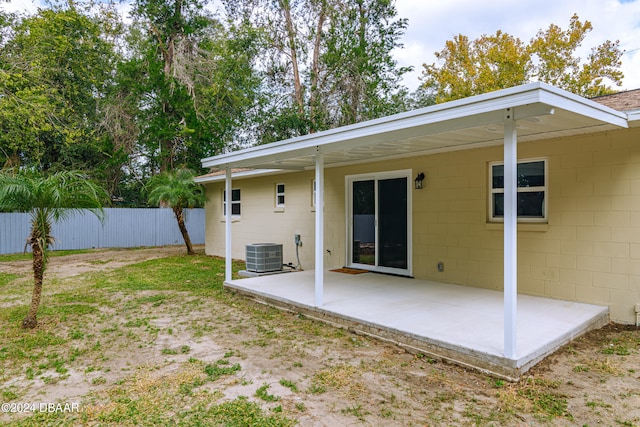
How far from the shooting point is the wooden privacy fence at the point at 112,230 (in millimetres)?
14773

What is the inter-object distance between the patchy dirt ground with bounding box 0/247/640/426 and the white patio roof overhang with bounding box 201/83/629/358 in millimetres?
539

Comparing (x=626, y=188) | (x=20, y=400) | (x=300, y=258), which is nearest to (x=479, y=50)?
(x=300, y=258)

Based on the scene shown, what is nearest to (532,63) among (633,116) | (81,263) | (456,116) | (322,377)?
(633,116)

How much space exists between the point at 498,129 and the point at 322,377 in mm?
3318

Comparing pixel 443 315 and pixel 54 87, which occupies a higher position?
pixel 54 87

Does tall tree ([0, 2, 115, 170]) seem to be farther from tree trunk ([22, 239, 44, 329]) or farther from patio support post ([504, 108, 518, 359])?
patio support post ([504, 108, 518, 359])

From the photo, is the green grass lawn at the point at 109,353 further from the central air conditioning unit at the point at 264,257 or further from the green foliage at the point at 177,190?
the green foliage at the point at 177,190

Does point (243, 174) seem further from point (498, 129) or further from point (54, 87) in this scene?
point (54, 87)

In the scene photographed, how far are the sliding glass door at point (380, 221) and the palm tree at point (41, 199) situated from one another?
4.85 m

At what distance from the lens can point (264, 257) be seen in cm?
861

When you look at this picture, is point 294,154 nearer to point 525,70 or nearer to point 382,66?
point 382,66

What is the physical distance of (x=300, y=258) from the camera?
1004 centimetres

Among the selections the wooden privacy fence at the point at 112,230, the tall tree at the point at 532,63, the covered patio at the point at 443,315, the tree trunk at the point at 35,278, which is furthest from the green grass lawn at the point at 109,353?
the tall tree at the point at 532,63

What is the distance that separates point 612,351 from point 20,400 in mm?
5470
